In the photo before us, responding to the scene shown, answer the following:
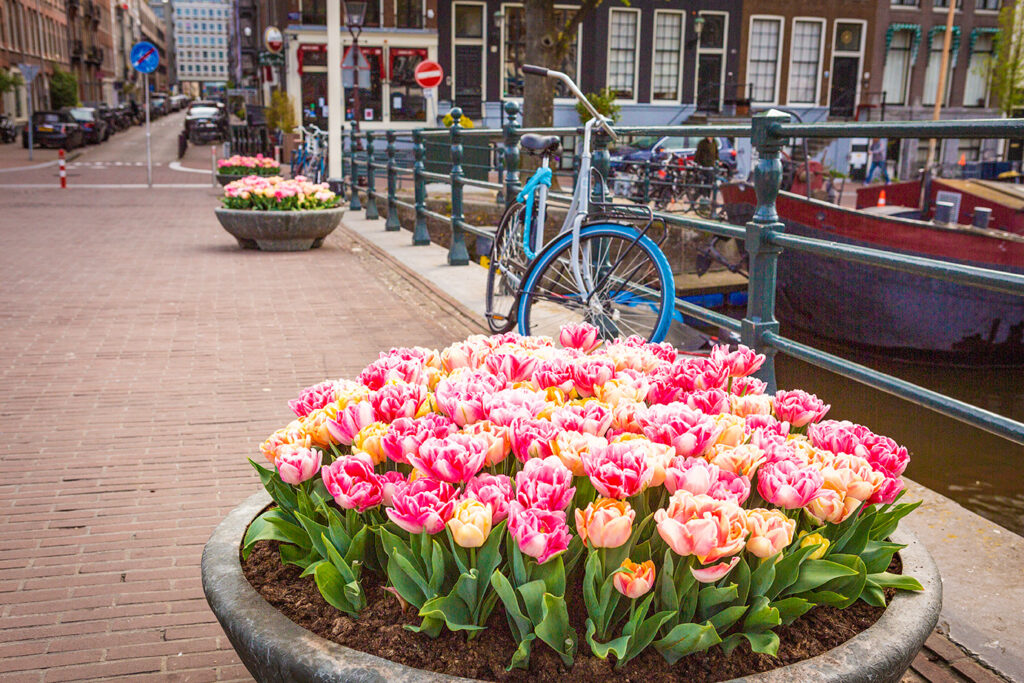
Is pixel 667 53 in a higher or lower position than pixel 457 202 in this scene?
higher

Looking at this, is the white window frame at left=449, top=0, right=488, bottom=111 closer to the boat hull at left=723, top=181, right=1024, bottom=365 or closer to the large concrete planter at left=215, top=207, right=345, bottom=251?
the boat hull at left=723, top=181, right=1024, bottom=365

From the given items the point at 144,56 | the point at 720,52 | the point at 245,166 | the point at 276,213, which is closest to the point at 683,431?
the point at 276,213

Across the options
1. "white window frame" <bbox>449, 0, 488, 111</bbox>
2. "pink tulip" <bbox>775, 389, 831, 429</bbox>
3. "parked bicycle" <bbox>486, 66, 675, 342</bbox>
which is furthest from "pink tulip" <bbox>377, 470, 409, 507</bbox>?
"white window frame" <bbox>449, 0, 488, 111</bbox>

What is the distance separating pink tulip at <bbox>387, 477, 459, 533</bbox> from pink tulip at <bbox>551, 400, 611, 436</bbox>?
1.20 ft

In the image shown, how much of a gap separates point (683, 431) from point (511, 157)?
17.7ft

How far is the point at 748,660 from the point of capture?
4.90ft

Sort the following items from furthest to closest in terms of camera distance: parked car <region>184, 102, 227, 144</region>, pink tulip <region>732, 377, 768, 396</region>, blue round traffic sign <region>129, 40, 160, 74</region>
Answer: parked car <region>184, 102, 227, 144</region> → blue round traffic sign <region>129, 40, 160, 74</region> → pink tulip <region>732, 377, 768, 396</region>

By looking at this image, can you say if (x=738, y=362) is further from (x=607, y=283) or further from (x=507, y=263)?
(x=507, y=263)

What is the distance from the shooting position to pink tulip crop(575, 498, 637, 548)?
1.43m

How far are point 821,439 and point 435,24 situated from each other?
32745 mm

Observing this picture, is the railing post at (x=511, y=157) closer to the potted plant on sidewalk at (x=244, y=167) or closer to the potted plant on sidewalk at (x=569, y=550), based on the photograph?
the potted plant on sidewalk at (x=569, y=550)

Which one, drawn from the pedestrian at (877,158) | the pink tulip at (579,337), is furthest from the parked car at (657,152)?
the pink tulip at (579,337)

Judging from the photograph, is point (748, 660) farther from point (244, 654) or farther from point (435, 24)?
point (435, 24)

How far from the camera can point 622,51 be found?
3316 centimetres
